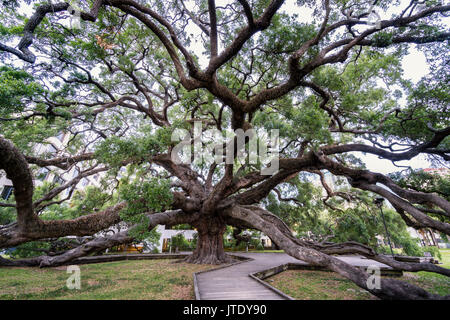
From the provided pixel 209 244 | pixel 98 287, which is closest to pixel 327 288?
pixel 209 244

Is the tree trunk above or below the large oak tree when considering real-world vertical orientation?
below

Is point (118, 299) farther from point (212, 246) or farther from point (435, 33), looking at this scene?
point (435, 33)

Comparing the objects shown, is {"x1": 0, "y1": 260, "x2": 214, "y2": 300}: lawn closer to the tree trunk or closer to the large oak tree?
the large oak tree

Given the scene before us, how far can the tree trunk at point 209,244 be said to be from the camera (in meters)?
9.09

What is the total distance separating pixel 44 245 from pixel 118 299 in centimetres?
951

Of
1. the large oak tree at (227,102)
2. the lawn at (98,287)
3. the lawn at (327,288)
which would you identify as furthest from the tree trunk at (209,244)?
the lawn at (327,288)

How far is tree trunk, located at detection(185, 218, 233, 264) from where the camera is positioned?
909 centimetres

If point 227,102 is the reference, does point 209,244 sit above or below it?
below

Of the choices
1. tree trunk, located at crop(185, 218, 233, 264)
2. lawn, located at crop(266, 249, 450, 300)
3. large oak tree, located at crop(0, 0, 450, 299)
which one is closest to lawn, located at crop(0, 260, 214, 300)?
large oak tree, located at crop(0, 0, 450, 299)

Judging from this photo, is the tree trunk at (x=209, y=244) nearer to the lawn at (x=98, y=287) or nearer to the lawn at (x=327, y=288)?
the lawn at (x=98, y=287)

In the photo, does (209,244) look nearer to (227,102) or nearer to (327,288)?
(327,288)

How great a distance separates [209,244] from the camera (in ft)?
30.8

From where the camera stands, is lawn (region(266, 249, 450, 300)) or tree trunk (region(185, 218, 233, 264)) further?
tree trunk (region(185, 218, 233, 264))

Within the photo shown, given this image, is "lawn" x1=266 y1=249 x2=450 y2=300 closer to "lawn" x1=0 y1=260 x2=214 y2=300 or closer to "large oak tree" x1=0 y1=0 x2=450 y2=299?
"large oak tree" x1=0 y1=0 x2=450 y2=299
